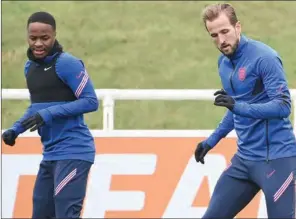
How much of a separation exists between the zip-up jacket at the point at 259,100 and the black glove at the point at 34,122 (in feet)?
4.05

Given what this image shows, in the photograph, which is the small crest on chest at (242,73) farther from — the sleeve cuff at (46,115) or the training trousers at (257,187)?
the sleeve cuff at (46,115)

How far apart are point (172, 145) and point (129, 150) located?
39cm

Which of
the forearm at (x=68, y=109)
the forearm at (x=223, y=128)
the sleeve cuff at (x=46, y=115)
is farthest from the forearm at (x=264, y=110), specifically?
the sleeve cuff at (x=46, y=115)

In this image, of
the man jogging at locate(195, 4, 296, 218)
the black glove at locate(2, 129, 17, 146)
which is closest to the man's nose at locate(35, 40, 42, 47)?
the black glove at locate(2, 129, 17, 146)

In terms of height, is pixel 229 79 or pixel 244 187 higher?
pixel 229 79

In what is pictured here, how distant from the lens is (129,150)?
368 inches

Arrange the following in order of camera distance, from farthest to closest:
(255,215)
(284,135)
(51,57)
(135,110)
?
(135,110), (255,215), (51,57), (284,135)

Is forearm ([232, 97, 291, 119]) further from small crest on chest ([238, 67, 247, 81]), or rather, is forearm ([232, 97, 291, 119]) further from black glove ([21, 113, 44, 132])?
black glove ([21, 113, 44, 132])

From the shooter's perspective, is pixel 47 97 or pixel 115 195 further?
pixel 115 195

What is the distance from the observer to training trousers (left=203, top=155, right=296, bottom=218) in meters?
6.25

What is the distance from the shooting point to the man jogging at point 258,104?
6.07 meters

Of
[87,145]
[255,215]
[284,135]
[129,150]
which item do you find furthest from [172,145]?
[284,135]

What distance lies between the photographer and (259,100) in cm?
623

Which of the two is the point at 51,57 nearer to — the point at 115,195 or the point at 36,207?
the point at 36,207
